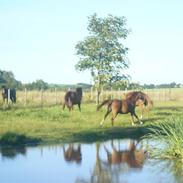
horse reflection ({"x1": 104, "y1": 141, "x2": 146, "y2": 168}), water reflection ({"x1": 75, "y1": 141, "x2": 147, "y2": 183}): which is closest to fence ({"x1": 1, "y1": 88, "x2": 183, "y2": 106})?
water reflection ({"x1": 75, "y1": 141, "x2": 147, "y2": 183})

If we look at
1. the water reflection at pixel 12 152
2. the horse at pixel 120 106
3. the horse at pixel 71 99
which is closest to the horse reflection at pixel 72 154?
the water reflection at pixel 12 152

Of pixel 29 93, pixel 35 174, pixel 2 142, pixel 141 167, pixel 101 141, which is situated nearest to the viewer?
pixel 35 174

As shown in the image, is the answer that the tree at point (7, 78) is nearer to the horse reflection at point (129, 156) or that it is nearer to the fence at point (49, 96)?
the fence at point (49, 96)

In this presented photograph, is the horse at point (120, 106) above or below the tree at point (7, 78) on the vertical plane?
below

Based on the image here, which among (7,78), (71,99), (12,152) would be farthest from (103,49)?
(7,78)

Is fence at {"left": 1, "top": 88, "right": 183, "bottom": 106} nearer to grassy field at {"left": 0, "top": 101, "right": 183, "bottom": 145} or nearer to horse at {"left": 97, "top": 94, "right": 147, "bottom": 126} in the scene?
grassy field at {"left": 0, "top": 101, "right": 183, "bottom": 145}

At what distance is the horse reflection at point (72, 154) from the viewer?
1866 cm

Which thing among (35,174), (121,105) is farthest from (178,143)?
(121,105)

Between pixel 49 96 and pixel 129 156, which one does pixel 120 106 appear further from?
pixel 49 96

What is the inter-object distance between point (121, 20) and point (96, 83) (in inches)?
221

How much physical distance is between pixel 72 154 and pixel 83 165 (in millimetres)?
2797

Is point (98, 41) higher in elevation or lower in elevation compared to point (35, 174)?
higher

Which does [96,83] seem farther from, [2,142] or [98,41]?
[2,142]

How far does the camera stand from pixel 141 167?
54.8ft
